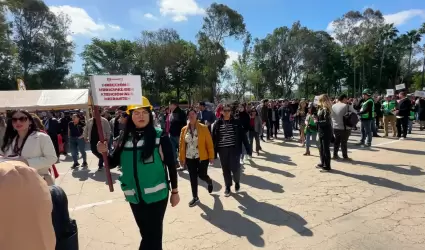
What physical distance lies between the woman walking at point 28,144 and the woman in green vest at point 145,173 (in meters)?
0.93

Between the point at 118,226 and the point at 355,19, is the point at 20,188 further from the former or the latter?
the point at 355,19

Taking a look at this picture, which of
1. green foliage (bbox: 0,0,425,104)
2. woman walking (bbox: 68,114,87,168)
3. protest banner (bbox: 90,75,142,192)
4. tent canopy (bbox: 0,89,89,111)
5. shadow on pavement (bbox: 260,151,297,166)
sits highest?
green foliage (bbox: 0,0,425,104)

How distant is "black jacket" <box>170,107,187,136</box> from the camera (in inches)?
304

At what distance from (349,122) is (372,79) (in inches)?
Answer: 2128

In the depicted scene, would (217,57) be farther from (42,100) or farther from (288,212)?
(288,212)

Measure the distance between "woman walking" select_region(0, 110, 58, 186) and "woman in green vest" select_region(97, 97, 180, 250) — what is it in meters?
0.93

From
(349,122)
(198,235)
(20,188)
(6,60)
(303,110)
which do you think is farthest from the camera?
(6,60)

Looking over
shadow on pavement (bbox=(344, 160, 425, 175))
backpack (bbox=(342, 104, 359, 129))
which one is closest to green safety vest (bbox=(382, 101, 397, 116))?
backpack (bbox=(342, 104, 359, 129))

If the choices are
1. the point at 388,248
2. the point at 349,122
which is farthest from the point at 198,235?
the point at 349,122

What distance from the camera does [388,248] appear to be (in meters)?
3.28

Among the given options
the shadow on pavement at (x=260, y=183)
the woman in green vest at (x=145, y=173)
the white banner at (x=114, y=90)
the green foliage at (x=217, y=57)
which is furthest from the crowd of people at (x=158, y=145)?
the green foliage at (x=217, y=57)

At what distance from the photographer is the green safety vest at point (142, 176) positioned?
267 cm

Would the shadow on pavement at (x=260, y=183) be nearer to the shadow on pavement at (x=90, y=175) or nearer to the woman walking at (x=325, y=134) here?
the woman walking at (x=325, y=134)

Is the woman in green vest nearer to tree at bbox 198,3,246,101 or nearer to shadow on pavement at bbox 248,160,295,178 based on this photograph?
shadow on pavement at bbox 248,160,295,178
